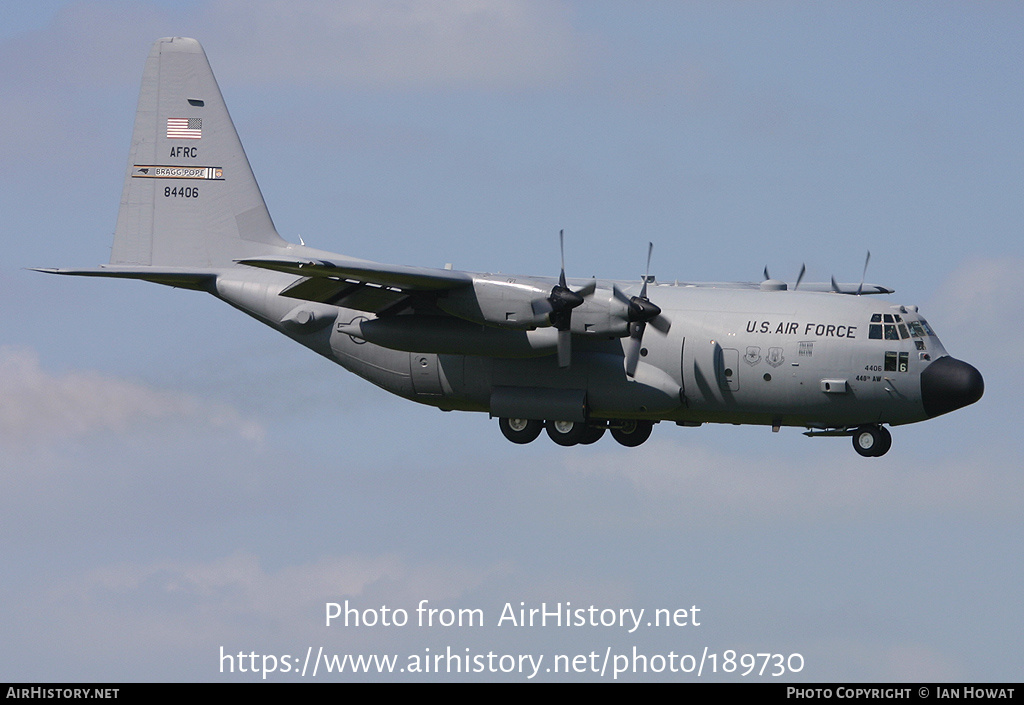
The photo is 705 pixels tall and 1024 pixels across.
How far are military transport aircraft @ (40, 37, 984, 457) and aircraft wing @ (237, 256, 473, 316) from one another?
41 mm

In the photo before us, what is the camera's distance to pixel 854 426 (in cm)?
2877

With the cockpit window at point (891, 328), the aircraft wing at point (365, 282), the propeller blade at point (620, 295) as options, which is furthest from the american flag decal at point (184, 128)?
the cockpit window at point (891, 328)

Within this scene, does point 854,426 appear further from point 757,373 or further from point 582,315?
point 582,315

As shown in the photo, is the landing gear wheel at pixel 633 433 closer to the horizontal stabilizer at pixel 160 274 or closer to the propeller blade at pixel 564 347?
the propeller blade at pixel 564 347

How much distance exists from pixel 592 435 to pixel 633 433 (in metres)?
0.99

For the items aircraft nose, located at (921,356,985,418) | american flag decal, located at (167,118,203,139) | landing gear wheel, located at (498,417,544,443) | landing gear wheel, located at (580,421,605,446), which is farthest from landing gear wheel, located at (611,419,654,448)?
american flag decal, located at (167,118,203,139)

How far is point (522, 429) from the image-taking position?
3062 cm

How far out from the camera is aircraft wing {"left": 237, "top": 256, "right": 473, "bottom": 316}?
26.0 m

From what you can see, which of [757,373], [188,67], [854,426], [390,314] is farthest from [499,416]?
[188,67]

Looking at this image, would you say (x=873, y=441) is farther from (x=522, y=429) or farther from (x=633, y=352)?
(x=522, y=429)

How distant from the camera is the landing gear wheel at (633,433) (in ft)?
103

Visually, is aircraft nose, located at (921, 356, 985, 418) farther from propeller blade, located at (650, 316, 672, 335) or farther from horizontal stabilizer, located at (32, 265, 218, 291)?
horizontal stabilizer, located at (32, 265, 218, 291)

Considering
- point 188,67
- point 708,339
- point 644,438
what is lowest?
point 644,438

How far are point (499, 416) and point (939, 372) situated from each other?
9314 mm
